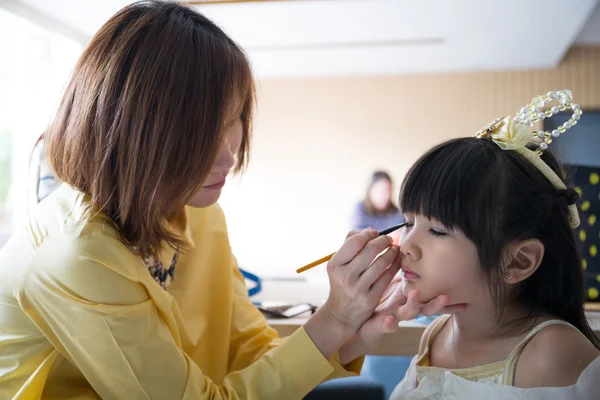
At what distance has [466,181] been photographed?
3.42 ft

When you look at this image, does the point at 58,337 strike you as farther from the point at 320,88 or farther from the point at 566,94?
the point at 320,88

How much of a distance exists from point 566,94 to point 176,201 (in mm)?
700

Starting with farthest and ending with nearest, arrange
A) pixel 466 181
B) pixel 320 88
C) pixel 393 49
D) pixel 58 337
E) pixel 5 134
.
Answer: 1. pixel 320 88
2. pixel 393 49
3. pixel 5 134
4. pixel 466 181
5. pixel 58 337

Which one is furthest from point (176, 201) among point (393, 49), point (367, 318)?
point (393, 49)

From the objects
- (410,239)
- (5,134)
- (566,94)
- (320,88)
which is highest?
(320,88)

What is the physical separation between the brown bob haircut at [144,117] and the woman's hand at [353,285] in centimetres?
28

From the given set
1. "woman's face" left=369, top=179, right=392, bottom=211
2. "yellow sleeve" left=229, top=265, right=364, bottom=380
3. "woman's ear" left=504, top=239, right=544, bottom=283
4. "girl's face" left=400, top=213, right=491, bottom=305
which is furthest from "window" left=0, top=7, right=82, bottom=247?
"woman's ear" left=504, top=239, right=544, bottom=283

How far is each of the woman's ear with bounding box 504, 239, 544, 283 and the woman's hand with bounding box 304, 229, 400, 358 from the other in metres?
0.19

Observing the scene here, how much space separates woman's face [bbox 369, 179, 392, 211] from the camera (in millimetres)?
6787

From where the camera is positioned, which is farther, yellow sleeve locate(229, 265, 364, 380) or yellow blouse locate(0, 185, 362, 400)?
yellow sleeve locate(229, 265, 364, 380)

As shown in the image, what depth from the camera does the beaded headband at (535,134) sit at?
105 cm

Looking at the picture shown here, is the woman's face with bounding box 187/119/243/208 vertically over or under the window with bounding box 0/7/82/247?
under

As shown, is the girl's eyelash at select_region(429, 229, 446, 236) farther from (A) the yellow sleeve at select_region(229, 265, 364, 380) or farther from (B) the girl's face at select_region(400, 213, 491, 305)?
(A) the yellow sleeve at select_region(229, 265, 364, 380)

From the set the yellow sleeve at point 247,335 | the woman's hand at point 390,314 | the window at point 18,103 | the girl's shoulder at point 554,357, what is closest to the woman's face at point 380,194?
the window at point 18,103
